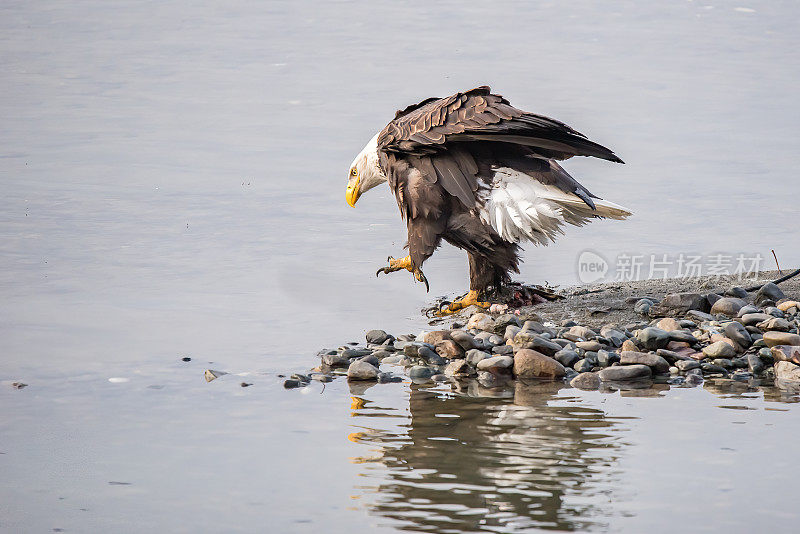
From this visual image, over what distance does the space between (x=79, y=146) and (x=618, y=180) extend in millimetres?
5346

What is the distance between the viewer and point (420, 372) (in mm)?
6375

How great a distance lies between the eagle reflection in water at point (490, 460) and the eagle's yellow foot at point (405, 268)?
77.4 inches

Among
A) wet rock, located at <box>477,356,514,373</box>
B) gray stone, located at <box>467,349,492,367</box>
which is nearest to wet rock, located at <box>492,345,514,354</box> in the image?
gray stone, located at <box>467,349,492,367</box>

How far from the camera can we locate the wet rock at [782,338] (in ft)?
20.9

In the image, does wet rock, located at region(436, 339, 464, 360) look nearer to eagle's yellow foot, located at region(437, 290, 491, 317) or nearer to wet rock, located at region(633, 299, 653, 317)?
eagle's yellow foot, located at region(437, 290, 491, 317)

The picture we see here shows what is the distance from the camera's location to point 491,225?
7621 millimetres

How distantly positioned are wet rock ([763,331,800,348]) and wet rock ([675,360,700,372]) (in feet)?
1.32

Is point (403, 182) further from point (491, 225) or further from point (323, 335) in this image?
point (323, 335)

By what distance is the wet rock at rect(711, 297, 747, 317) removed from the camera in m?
7.18

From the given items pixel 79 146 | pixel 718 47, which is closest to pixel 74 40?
pixel 79 146

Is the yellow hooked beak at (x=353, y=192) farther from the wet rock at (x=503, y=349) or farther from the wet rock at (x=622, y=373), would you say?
the wet rock at (x=622, y=373)

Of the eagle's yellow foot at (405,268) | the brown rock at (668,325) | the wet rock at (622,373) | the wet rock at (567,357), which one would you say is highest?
the eagle's yellow foot at (405,268)

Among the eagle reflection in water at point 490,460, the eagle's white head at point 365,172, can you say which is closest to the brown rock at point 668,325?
the eagle reflection in water at point 490,460

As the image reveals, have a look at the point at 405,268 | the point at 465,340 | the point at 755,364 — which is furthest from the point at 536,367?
the point at 405,268
